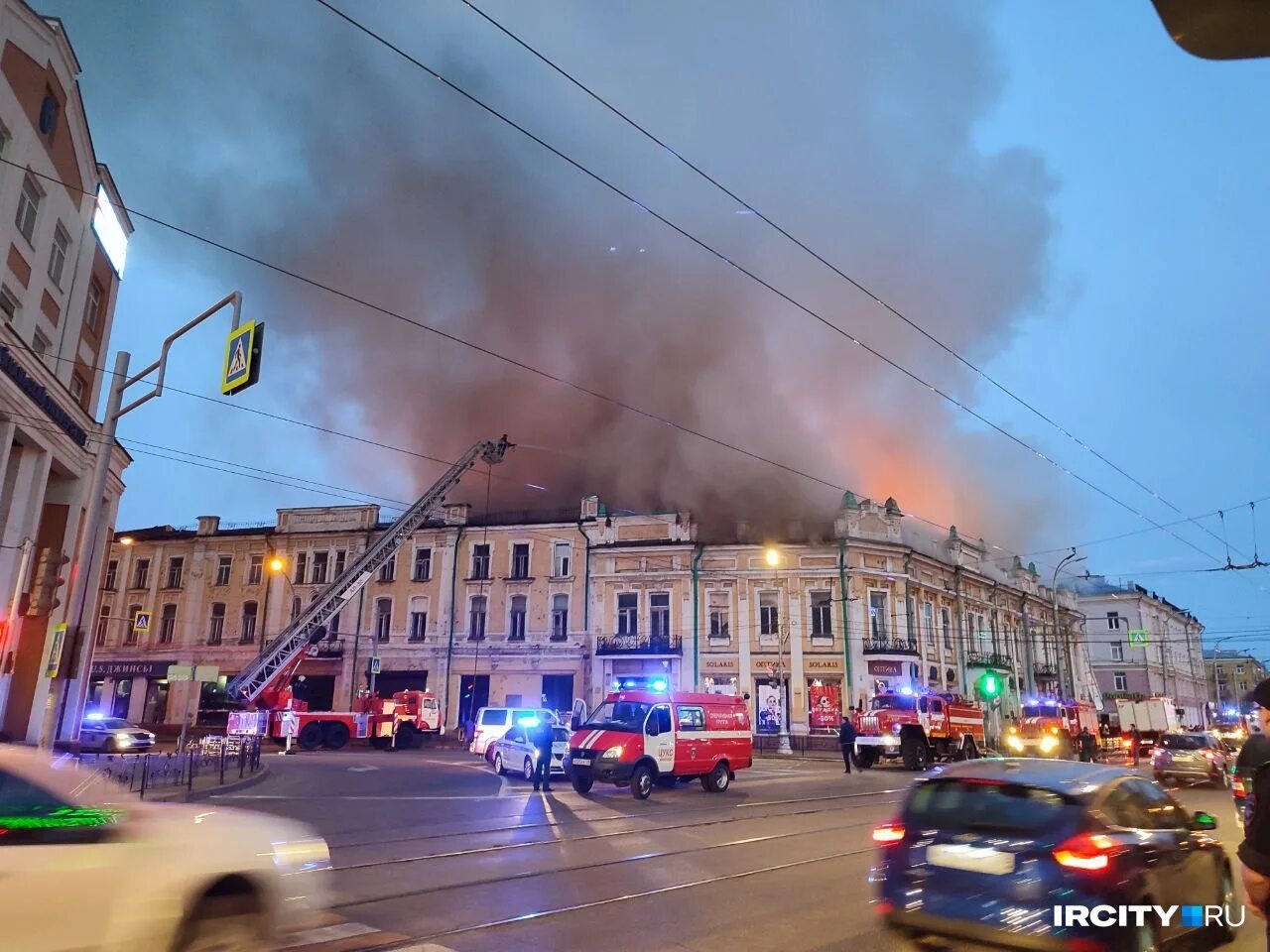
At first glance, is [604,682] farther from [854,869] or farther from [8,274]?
[854,869]

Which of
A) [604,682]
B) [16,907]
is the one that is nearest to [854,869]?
[16,907]

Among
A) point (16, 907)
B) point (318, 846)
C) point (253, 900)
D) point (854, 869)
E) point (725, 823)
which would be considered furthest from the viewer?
point (725, 823)

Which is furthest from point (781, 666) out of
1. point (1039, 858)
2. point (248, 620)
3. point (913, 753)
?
point (1039, 858)

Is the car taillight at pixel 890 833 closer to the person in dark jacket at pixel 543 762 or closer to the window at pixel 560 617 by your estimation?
the person in dark jacket at pixel 543 762

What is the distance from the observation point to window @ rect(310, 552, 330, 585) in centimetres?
4409

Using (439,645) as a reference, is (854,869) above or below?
below

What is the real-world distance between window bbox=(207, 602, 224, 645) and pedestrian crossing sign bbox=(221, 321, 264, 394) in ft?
118

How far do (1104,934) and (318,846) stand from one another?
5.13 metres

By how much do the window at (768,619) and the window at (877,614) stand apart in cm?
440

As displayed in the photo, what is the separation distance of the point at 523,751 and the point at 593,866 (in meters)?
12.5

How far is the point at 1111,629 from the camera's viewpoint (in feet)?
241

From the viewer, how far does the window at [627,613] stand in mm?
40531

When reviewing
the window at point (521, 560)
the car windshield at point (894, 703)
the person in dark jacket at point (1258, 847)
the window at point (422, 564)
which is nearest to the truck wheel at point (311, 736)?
the window at point (422, 564)

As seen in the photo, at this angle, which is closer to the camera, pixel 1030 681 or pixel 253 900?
pixel 253 900
